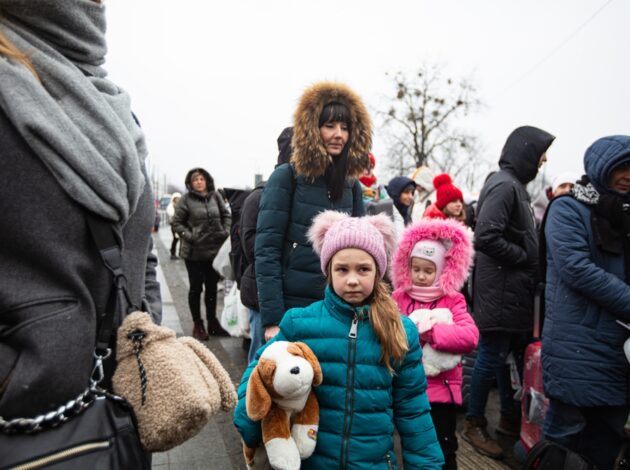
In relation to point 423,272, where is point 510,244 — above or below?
above

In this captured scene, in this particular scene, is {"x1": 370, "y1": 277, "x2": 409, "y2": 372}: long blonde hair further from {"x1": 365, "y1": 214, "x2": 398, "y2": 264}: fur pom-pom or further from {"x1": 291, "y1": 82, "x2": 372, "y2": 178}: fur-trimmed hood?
{"x1": 291, "y1": 82, "x2": 372, "y2": 178}: fur-trimmed hood

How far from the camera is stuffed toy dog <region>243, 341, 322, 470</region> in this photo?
1.76 m

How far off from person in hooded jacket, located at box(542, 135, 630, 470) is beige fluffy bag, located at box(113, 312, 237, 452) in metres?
2.36

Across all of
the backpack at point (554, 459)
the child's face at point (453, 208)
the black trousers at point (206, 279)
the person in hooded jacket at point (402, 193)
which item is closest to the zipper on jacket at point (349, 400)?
the backpack at point (554, 459)

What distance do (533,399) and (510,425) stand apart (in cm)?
74

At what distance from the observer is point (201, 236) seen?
20.9 ft

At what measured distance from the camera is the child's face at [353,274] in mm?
2170

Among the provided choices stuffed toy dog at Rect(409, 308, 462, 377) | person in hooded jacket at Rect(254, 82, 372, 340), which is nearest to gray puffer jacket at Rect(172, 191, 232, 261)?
person in hooded jacket at Rect(254, 82, 372, 340)

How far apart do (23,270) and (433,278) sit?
7.92 feet

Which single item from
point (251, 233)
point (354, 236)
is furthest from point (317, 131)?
point (251, 233)

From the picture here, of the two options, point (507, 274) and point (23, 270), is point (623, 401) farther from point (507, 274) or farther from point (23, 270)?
point (23, 270)

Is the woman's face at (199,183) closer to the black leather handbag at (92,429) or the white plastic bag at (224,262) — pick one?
the white plastic bag at (224,262)

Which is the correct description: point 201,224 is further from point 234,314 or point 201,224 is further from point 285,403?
point 285,403

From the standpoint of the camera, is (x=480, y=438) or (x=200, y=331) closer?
(x=480, y=438)
